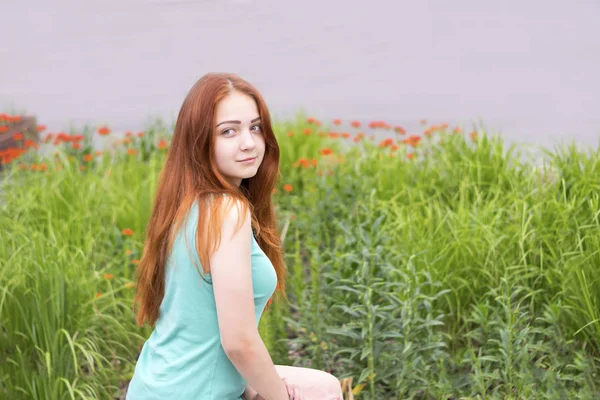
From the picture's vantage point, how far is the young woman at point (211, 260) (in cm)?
211

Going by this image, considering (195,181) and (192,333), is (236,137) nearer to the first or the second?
(195,181)

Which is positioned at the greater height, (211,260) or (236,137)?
(236,137)

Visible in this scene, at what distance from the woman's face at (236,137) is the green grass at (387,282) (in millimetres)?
1060

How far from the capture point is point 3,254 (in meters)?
3.69

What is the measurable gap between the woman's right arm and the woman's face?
17 centimetres

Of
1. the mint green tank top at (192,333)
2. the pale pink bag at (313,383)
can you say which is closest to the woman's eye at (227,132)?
the mint green tank top at (192,333)

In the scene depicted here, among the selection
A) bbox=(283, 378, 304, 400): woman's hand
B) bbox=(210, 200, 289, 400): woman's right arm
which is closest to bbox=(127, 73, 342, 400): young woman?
bbox=(210, 200, 289, 400): woman's right arm

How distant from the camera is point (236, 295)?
2.08 metres

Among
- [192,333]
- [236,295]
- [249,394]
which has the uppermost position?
[236,295]

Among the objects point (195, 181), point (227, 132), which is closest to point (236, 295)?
point (195, 181)

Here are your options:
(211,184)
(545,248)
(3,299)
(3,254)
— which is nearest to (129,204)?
(3,254)

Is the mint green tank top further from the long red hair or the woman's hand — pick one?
the woman's hand

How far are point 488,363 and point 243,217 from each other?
164 centimetres

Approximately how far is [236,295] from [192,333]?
0.74ft
